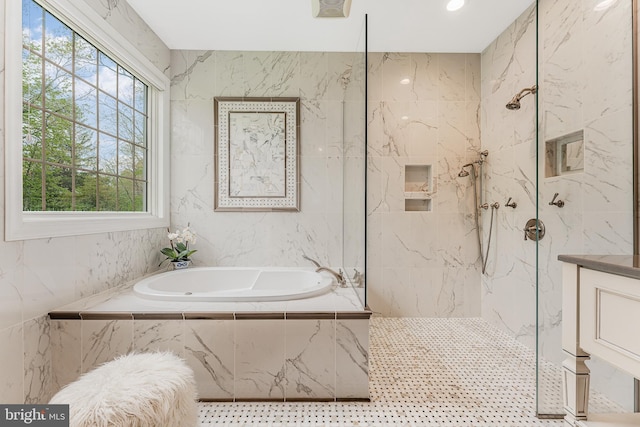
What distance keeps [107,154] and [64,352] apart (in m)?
1.26

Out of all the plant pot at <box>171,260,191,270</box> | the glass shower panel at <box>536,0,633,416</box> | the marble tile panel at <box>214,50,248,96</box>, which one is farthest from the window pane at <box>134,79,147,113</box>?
the glass shower panel at <box>536,0,633,416</box>

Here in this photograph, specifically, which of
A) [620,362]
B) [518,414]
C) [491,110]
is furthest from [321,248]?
[620,362]

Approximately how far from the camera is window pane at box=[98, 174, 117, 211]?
2.03 metres

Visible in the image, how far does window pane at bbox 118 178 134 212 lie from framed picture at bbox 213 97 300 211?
0.66m

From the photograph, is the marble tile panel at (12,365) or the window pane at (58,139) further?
the window pane at (58,139)

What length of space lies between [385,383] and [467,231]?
5.30 ft

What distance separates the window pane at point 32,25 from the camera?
4.87ft

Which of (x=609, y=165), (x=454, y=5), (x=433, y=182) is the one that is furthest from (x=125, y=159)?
(x=609, y=165)

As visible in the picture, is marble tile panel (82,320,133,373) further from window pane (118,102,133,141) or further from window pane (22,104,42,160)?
window pane (118,102,133,141)

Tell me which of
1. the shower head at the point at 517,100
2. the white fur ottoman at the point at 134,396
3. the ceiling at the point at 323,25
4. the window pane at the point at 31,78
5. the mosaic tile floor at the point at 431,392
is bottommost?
the mosaic tile floor at the point at 431,392

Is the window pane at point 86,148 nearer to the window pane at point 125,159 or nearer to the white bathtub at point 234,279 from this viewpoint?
the window pane at point 125,159

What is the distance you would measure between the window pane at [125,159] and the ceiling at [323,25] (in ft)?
3.24

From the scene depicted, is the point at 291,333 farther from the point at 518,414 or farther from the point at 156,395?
the point at 518,414

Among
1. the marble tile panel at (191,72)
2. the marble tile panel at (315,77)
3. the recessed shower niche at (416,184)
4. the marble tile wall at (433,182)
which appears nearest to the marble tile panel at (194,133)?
the marble tile panel at (191,72)
